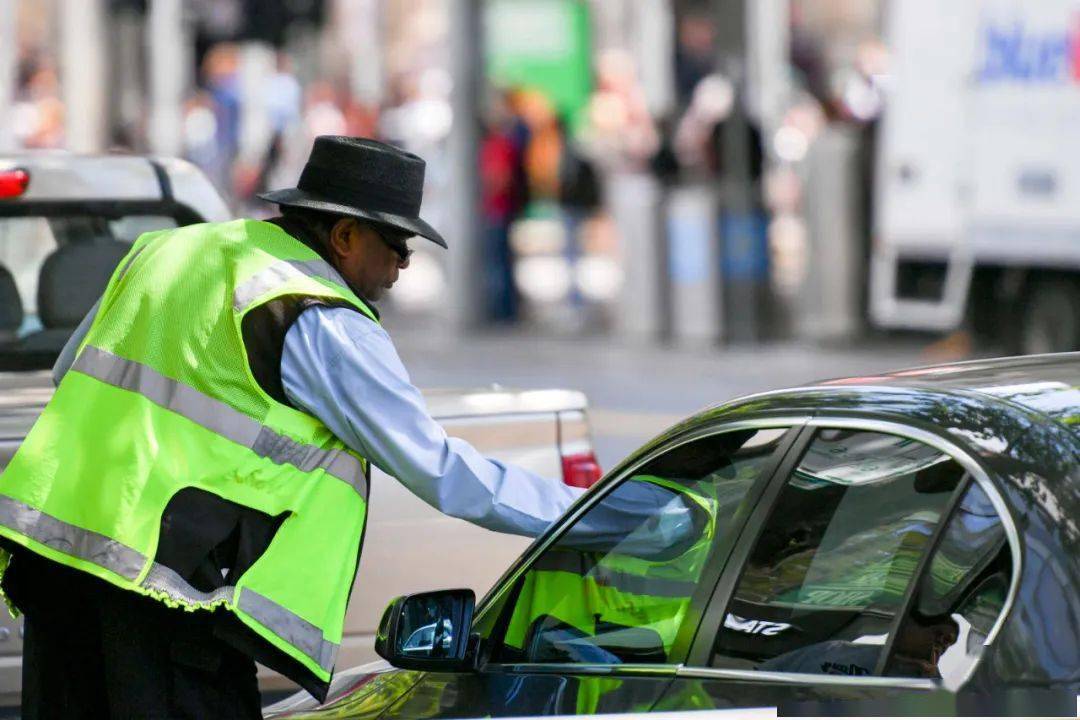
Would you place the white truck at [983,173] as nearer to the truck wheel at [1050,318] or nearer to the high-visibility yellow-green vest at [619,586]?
the truck wheel at [1050,318]

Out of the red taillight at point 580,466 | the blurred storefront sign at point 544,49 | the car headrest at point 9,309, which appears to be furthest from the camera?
the blurred storefront sign at point 544,49

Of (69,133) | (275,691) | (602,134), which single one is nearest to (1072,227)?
(602,134)

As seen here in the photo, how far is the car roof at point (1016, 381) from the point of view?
3.13 m

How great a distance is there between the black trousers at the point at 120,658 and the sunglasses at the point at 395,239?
813 millimetres

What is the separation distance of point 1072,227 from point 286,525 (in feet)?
36.0

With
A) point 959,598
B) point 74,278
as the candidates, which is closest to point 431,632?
point 959,598

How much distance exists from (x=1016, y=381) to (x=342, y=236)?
1.43 metres

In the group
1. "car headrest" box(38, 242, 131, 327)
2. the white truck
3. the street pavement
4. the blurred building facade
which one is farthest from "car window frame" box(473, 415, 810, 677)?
the blurred building facade

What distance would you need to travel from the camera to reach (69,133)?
28125 millimetres

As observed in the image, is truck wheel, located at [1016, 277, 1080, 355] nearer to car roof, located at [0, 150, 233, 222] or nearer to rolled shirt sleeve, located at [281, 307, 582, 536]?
car roof, located at [0, 150, 233, 222]

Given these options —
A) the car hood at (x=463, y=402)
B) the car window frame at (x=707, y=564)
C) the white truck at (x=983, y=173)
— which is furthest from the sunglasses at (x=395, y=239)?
the white truck at (x=983, y=173)

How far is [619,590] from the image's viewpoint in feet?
12.1

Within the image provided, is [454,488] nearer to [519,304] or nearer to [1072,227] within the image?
[1072,227]

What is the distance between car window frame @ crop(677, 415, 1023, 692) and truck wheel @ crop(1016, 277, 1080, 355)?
36.4ft
